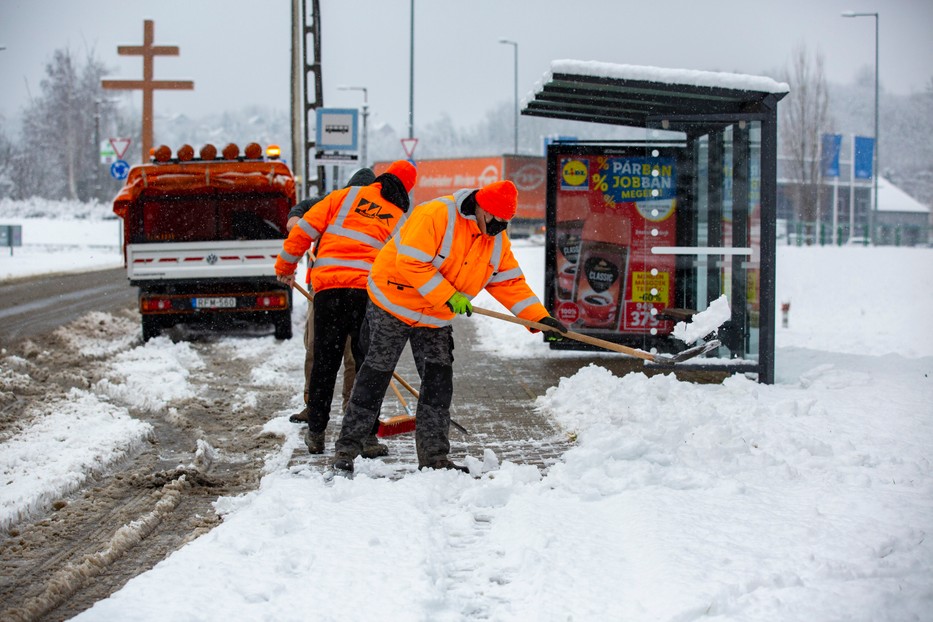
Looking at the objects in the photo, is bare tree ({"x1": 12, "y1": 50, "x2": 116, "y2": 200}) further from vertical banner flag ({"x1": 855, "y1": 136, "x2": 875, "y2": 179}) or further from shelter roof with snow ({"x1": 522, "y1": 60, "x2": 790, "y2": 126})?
shelter roof with snow ({"x1": 522, "y1": 60, "x2": 790, "y2": 126})

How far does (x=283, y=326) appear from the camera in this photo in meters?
12.4

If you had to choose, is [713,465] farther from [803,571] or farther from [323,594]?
[323,594]

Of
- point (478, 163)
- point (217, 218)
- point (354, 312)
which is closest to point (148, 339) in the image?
point (217, 218)

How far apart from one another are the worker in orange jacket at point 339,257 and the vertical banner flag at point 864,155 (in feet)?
105

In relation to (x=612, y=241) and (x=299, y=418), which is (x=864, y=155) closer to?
(x=612, y=241)

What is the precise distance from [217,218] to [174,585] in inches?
369

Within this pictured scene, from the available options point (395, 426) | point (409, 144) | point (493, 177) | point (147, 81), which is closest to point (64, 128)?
point (147, 81)

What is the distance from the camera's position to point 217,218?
491 inches

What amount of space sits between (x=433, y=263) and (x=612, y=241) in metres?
5.37

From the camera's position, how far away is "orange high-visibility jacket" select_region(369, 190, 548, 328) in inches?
207

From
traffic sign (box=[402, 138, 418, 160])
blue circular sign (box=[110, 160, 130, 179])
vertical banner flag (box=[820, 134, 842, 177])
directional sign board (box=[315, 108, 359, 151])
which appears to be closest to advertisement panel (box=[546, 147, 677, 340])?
directional sign board (box=[315, 108, 359, 151])

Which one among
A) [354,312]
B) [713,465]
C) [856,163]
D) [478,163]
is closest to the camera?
[713,465]

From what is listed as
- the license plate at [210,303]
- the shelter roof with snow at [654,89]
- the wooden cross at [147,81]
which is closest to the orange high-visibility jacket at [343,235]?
the shelter roof with snow at [654,89]

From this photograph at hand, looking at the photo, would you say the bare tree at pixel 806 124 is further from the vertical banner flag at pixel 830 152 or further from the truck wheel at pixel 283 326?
the truck wheel at pixel 283 326
